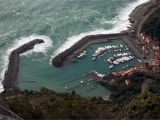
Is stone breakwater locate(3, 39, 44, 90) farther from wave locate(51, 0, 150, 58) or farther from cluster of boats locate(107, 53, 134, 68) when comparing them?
cluster of boats locate(107, 53, 134, 68)

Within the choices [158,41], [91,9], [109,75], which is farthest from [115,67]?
[91,9]

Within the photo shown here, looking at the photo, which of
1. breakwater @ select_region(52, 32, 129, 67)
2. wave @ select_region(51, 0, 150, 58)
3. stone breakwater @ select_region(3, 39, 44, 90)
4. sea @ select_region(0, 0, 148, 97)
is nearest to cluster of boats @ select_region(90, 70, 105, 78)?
sea @ select_region(0, 0, 148, 97)

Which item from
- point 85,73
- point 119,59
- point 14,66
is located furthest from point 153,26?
point 14,66

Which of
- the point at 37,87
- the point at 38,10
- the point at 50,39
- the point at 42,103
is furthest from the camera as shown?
the point at 38,10

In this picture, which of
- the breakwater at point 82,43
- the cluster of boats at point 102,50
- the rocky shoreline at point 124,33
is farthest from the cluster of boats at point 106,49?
the rocky shoreline at point 124,33

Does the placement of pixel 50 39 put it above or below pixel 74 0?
below

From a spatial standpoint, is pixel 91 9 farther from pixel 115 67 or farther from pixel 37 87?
pixel 37 87
